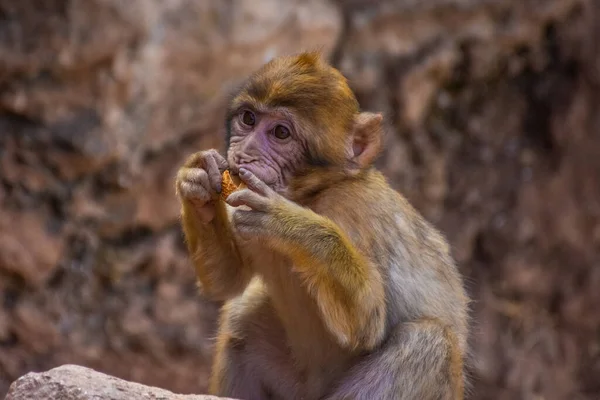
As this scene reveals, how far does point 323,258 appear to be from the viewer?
4.77 m

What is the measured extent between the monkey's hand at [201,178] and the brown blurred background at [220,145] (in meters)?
1.61

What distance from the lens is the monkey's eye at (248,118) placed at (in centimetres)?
508

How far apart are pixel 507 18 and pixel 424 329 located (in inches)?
186

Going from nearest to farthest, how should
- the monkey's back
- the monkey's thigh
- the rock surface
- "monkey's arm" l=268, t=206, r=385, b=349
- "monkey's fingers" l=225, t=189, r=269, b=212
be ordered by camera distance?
1. the rock surface
2. "monkey's fingers" l=225, t=189, r=269, b=212
3. "monkey's arm" l=268, t=206, r=385, b=349
4. the monkey's back
5. the monkey's thigh

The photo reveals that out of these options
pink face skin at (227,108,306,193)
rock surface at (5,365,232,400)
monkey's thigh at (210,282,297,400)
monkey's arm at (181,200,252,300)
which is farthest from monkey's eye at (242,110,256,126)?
rock surface at (5,365,232,400)

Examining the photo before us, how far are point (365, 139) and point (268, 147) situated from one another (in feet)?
1.87

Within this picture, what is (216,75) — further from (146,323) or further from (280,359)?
(280,359)

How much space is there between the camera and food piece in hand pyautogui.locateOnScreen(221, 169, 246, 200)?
4.93 m

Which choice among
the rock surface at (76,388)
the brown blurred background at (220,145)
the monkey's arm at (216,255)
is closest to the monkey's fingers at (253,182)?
the monkey's arm at (216,255)

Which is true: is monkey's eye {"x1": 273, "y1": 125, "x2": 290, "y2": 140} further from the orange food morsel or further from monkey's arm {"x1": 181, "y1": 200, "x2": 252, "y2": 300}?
monkey's arm {"x1": 181, "y1": 200, "x2": 252, "y2": 300}

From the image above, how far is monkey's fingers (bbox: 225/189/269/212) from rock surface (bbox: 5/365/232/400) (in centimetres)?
82

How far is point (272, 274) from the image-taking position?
17.0ft

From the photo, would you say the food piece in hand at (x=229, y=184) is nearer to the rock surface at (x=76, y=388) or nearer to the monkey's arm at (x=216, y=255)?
the monkey's arm at (x=216, y=255)

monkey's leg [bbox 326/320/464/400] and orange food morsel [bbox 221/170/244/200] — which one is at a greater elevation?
orange food morsel [bbox 221/170/244/200]
